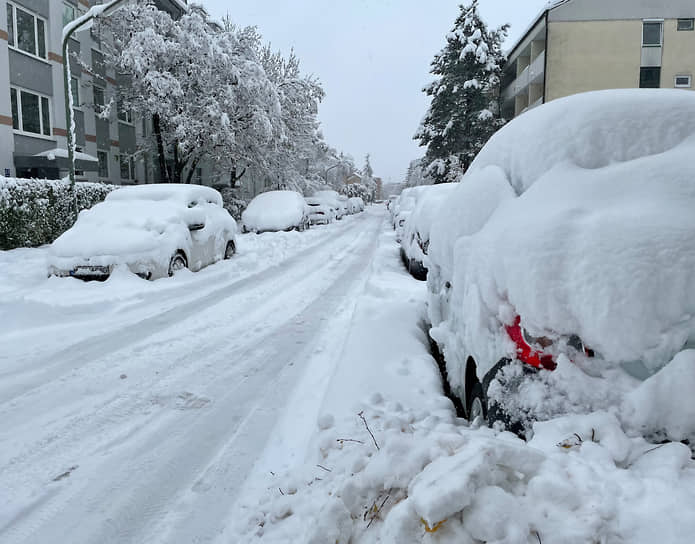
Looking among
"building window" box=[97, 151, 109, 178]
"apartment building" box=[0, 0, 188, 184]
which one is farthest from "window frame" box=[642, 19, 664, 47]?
"building window" box=[97, 151, 109, 178]

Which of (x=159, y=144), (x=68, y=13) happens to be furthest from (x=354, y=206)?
(x=68, y=13)

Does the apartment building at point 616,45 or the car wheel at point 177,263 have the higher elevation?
the apartment building at point 616,45

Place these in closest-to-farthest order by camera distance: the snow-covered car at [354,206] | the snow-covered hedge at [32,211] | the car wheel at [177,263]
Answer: the car wheel at [177,263]
the snow-covered hedge at [32,211]
the snow-covered car at [354,206]

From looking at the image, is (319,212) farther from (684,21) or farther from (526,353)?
(526,353)

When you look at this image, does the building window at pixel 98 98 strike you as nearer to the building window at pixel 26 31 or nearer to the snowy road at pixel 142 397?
the building window at pixel 26 31

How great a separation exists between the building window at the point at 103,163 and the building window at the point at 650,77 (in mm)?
29325

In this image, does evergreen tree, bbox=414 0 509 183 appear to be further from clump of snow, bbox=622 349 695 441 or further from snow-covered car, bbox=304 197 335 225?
clump of snow, bbox=622 349 695 441

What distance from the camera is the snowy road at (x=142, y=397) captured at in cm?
271

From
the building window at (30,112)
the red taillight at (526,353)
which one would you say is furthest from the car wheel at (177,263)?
the building window at (30,112)

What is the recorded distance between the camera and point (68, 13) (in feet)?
70.0

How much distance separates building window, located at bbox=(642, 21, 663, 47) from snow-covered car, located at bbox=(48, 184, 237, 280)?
95.0ft

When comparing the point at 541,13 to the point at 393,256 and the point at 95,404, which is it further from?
the point at 95,404

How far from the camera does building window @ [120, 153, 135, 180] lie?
25469mm

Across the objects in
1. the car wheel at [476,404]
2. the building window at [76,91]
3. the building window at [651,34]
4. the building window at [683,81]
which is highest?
the building window at [651,34]
